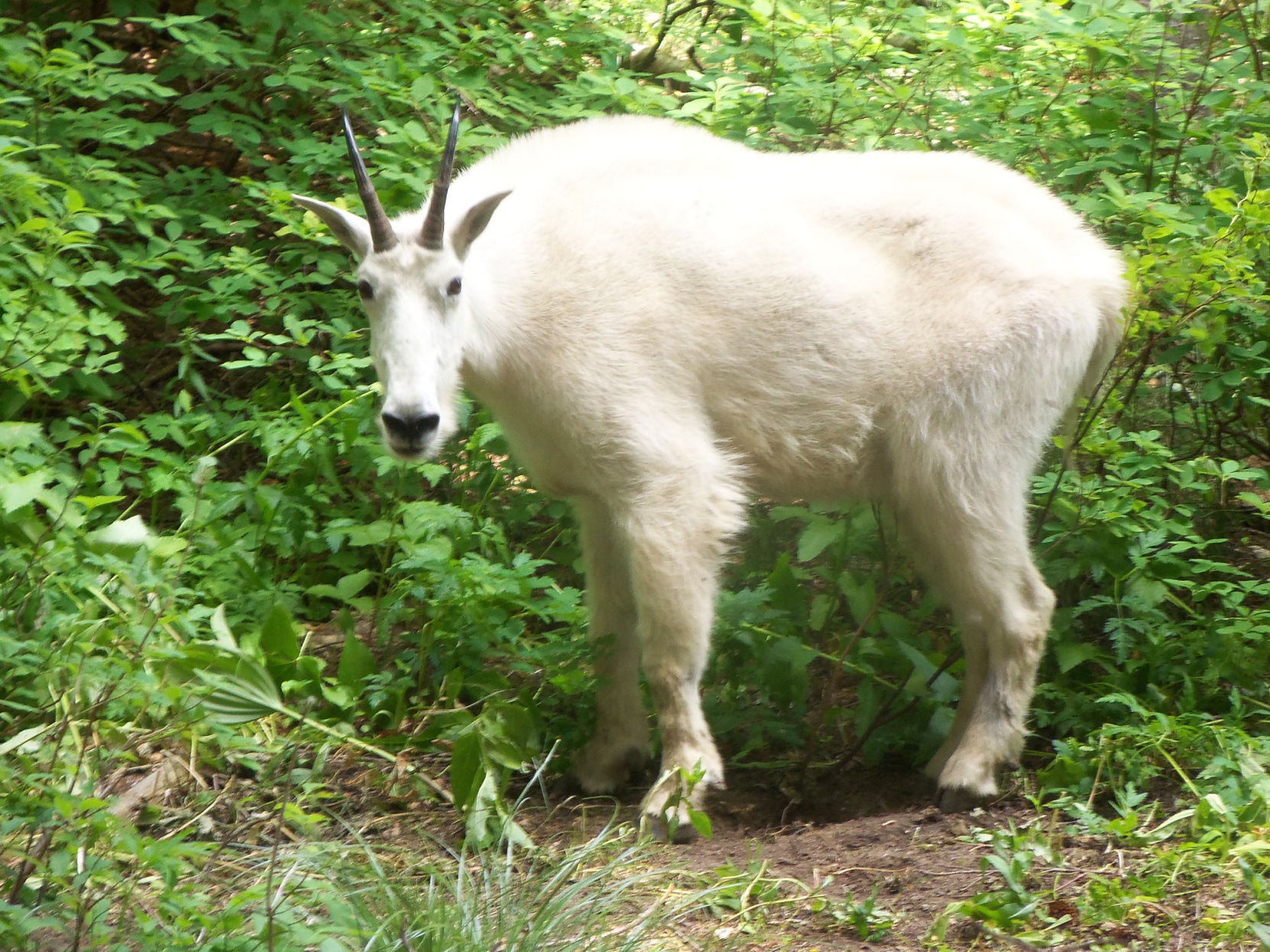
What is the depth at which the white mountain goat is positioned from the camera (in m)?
3.90

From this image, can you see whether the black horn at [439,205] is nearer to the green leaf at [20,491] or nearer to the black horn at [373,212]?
the black horn at [373,212]

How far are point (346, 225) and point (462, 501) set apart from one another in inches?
65.8

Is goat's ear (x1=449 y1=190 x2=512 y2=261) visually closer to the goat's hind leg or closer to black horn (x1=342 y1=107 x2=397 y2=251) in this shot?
black horn (x1=342 y1=107 x2=397 y2=251)

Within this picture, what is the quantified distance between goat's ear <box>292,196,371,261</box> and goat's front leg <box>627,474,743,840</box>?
47.7 inches

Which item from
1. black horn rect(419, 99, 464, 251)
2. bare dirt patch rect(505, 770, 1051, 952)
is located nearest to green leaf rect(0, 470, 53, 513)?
black horn rect(419, 99, 464, 251)

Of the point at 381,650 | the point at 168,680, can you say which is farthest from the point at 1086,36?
the point at 168,680

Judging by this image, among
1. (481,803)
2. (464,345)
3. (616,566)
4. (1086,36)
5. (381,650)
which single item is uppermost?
(1086,36)

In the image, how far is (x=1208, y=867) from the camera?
321cm

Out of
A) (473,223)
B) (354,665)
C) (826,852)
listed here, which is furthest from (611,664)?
(473,223)

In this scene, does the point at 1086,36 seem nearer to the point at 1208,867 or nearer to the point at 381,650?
the point at 1208,867

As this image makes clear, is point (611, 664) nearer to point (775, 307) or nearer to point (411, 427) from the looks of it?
point (411, 427)

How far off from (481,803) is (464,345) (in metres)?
1.42

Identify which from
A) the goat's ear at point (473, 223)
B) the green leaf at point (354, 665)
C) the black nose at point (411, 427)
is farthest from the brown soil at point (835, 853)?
the goat's ear at point (473, 223)

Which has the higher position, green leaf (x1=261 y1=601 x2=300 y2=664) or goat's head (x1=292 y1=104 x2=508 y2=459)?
goat's head (x1=292 y1=104 x2=508 y2=459)
